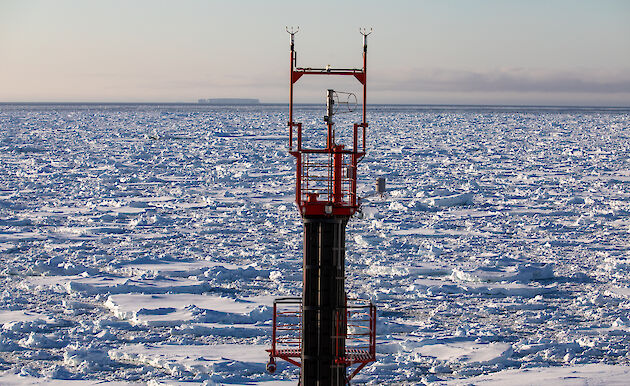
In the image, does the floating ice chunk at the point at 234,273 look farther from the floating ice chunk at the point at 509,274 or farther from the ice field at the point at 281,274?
the floating ice chunk at the point at 509,274

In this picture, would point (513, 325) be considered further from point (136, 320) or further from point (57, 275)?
point (57, 275)

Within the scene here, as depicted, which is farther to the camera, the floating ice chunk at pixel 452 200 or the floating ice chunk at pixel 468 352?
the floating ice chunk at pixel 452 200

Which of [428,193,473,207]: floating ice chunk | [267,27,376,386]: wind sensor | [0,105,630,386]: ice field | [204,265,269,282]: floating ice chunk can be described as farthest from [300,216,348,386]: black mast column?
[428,193,473,207]: floating ice chunk

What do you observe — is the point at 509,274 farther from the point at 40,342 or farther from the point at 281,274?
the point at 40,342

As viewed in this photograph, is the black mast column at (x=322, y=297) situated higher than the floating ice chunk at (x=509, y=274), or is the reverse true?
the black mast column at (x=322, y=297)

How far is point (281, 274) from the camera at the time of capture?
12.7m

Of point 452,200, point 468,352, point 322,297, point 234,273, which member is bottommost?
point 468,352

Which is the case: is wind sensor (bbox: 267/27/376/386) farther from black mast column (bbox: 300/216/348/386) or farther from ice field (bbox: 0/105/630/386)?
ice field (bbox: 0/105/630/386)

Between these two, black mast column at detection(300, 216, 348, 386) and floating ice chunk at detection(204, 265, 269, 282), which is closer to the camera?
black mast column at detection(300, 216, 348, 386)

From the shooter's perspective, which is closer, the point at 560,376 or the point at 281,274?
the point at 560,376

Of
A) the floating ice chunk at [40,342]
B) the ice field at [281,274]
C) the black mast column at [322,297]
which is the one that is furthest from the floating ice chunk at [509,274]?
the black mast column at [322,297]

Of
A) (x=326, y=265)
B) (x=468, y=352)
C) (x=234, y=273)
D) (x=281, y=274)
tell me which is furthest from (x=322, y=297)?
(x=234, y=273)

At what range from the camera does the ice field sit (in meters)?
9.06

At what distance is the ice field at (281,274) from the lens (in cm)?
906
